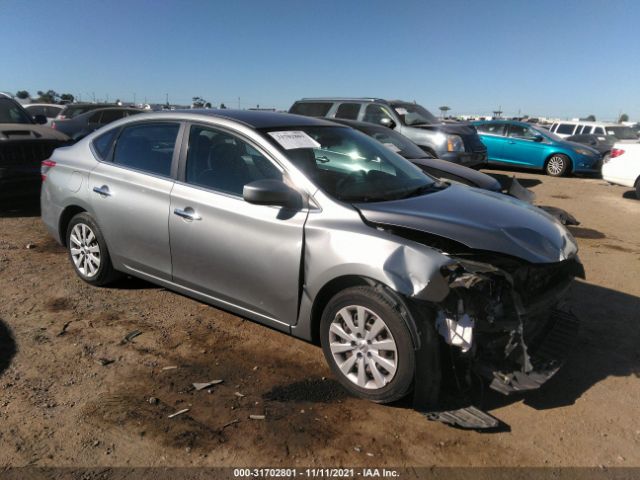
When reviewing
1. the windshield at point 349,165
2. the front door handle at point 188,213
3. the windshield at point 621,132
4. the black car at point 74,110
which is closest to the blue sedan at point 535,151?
the windshield at point 621,132

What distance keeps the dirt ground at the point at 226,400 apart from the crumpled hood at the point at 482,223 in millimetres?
922

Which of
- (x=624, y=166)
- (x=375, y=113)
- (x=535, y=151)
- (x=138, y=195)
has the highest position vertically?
(x=375, y=113)

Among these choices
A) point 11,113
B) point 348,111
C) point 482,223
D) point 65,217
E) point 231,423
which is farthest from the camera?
point 348,111

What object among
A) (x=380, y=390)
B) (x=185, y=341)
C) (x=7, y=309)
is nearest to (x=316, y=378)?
(x=380, y=390)

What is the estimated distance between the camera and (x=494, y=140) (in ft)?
49.5

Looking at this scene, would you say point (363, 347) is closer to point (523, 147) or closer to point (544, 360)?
point (544, 360)

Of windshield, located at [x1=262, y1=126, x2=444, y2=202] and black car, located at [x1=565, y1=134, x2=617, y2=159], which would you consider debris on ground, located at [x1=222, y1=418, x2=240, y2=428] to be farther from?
black car, located at [x1=565, y1=134, x2=617, y2=159]

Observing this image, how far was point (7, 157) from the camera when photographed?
24.2ft

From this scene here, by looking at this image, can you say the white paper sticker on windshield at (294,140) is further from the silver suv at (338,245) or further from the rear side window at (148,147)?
the rear side window at (148,147)

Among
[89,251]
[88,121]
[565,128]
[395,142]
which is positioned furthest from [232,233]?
[565,128]

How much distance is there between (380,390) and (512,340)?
826mm

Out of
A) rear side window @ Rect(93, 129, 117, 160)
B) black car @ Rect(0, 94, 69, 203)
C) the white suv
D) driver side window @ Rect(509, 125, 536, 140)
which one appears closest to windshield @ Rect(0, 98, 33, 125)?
black car @ Rect(0, 94, 69, 203)

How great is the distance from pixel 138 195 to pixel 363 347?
2.28m

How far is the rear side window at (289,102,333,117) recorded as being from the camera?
1166 cm
